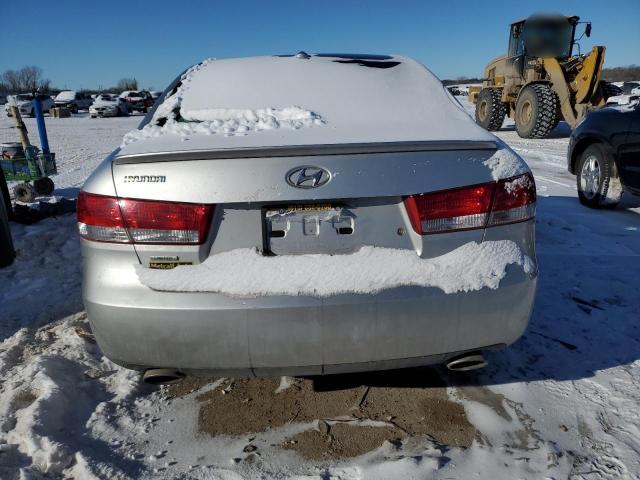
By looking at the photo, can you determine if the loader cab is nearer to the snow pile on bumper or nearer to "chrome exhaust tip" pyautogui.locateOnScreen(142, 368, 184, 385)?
the snow pile on bumper

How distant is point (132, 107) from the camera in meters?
36.2

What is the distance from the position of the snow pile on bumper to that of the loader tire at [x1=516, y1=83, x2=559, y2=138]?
1222 centimetres

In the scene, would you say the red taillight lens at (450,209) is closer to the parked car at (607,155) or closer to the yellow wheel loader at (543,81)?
the parked car at (607,155)

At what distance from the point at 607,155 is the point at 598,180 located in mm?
326

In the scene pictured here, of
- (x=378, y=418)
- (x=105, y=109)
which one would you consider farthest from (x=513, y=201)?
(x=105, y=109)

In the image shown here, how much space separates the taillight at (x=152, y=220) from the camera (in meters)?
1.73

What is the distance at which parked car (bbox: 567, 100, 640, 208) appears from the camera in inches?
199

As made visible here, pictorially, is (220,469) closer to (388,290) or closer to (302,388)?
(302,388)

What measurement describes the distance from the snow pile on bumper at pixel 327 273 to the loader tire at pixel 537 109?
40.1ft

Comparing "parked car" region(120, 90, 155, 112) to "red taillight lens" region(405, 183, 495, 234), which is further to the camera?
"parked car" region(120, 90, 155, 112)

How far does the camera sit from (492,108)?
14906 millimetres

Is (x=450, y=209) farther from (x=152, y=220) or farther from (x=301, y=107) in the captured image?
(x=152, y=220)

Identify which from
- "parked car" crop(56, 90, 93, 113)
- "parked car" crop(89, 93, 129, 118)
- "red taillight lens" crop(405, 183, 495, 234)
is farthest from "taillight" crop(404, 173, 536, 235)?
"parked car" crop(56, 90, 93, 113)

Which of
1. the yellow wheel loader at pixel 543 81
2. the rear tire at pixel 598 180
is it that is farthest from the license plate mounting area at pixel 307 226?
the yellow wheel loader at pixel 543 81
